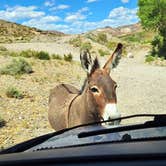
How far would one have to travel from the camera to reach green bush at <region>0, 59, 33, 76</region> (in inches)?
1051

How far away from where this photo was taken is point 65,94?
522 inches

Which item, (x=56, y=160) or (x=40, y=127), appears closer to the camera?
(x=56, y=160)

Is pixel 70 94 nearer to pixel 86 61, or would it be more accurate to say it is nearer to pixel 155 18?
pixel 86 61

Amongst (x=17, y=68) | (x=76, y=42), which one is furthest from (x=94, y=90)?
(x=76, y=42)

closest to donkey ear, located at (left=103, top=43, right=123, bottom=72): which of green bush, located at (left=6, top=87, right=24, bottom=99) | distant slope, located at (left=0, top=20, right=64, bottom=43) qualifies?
green bush, located at (left=6, top=87, right=24, bottom=99)

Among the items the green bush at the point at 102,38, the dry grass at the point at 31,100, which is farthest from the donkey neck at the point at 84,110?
the green bush at the point at 102,38

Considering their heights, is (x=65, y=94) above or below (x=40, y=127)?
above

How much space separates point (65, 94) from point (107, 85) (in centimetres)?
306

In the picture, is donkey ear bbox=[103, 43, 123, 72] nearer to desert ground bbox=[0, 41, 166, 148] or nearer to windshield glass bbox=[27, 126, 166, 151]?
desert ground bbox=[0, 41, 166, 148]

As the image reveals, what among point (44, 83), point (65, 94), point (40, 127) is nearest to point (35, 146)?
point (65, 94)

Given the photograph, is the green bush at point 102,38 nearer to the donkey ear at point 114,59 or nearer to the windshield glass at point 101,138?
the donkey ear at point 114,59

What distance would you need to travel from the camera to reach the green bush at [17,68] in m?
26.7

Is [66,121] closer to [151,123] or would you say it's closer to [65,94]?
[65,94]

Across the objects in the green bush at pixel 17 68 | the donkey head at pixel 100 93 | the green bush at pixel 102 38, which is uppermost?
the green bush at pixel 102 38
